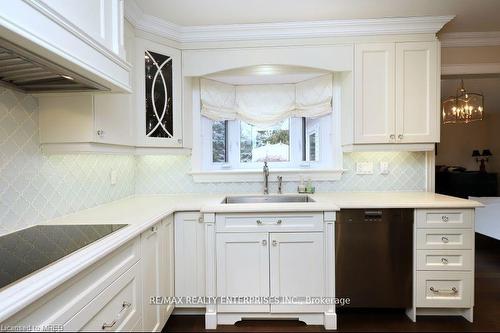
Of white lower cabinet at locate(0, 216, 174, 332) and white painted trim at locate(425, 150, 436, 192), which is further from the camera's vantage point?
white painted trim at locate(425, 150, 436, 192)

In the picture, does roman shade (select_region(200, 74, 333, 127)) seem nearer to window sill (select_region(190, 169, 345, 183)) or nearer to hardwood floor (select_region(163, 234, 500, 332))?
window sill (select_region(190, 169, 345, 183))

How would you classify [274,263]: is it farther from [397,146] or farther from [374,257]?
[397,146]

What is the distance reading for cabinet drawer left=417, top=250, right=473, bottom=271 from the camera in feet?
6.51

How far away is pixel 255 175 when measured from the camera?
103 inches

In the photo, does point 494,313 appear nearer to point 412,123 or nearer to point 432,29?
point 412,123

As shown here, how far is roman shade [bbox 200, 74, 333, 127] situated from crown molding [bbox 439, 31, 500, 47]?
1264 millimetres

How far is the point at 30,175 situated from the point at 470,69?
3.51m

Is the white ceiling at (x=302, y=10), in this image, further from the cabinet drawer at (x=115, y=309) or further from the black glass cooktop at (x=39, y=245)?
the cabinet drawer at (x=115, y=309)

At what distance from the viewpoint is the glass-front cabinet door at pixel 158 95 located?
2.15 m

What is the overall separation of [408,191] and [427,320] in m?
1.05

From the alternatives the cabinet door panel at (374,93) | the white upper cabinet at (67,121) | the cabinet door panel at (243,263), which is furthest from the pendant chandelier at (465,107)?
the white upper cabinet at (67,121)

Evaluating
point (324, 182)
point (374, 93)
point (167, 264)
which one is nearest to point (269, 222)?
point (167, 264)

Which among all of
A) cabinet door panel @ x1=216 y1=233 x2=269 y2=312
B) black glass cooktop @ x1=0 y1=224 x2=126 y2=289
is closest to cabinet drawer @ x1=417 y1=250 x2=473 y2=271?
cabinet door panel @ x1=216 y1=233 x2=269 y2=312

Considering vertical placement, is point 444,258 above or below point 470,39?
below
